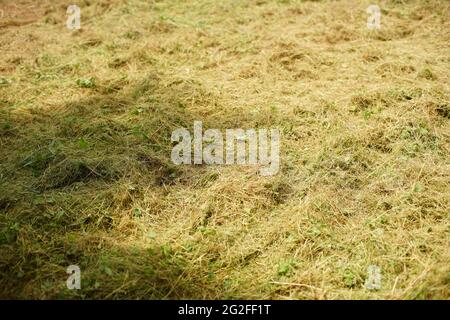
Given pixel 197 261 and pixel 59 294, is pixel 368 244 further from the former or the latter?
pixel 59 294

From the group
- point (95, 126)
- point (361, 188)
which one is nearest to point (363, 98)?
point (361, 188)

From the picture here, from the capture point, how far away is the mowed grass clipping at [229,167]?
112 inches

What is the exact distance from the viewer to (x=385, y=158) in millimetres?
3850

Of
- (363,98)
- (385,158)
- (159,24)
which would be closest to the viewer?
(385,158)

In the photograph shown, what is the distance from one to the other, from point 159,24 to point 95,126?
3130 mm

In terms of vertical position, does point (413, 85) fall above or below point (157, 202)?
above

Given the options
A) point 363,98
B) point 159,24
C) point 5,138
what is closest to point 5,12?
point 159,24

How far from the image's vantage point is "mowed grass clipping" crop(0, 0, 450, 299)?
2848 millimetres

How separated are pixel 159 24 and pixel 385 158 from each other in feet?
14.8

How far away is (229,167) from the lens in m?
3.82

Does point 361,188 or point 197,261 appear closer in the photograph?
point 197,261

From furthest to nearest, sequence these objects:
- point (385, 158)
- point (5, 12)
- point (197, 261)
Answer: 1. point (5, 12)
2. point (385, 158)
3. point (197, 261)
